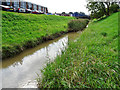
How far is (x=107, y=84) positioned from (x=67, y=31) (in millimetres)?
15593

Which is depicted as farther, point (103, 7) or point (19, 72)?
point (103, 7)

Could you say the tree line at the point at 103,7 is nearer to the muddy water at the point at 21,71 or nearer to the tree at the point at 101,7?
the tree at the point at 101,7

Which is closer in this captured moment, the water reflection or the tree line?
the water reflection

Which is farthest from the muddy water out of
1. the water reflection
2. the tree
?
the tree

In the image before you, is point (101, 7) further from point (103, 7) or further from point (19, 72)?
point (19, 72)

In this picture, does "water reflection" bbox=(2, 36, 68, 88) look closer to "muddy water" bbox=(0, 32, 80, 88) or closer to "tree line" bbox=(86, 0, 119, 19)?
"muddy water" bbox=(0, 32, 80, 88)

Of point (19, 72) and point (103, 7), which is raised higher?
point (103, 7)

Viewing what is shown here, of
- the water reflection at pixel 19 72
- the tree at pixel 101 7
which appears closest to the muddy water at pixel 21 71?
the water reflection at pixel 19 72

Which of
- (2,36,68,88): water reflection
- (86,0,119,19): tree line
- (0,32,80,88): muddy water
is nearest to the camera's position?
(0,32,80,88): muddy water

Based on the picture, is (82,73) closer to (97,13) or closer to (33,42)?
(33,42)

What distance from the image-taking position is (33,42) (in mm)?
9234

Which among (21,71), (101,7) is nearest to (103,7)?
(101,7)

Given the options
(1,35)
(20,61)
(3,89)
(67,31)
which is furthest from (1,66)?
(67,31)

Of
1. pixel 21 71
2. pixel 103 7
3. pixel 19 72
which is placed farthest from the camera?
pixel 103 7
